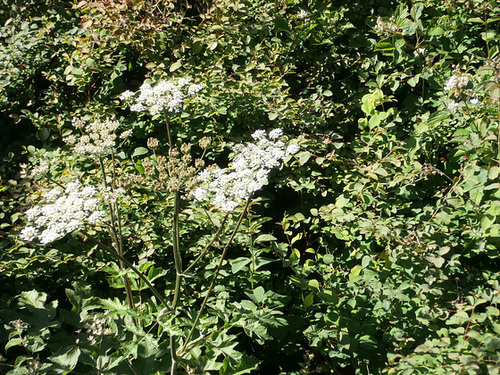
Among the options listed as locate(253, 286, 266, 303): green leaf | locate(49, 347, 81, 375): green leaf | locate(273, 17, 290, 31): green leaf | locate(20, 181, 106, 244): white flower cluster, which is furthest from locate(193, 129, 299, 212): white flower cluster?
locate(273, 17, 290, 31): green leaf

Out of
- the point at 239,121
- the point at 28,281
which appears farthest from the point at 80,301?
the point at 239,121

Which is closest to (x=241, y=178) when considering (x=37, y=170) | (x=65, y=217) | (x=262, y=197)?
(x=65, y=217)

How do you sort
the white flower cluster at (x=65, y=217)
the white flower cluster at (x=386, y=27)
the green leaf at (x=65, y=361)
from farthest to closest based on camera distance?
the white flower cluster at (x=386, y=27) < the green leaf at (x=65, y=361) < the white flower cluster at (x=65, y=217)

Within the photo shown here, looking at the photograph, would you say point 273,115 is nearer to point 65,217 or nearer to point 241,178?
point 241,178

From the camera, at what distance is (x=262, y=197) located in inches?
107

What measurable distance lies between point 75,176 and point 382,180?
1.77m

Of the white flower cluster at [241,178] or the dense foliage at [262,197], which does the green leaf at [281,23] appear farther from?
the white flower cluster at [241,178]

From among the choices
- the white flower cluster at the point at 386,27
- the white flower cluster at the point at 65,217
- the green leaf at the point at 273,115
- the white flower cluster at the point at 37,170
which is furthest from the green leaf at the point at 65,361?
the white flower cluster at the point at 386,27

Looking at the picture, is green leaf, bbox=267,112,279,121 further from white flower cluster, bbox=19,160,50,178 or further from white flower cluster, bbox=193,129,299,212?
white flower cluster, bbox=19,160,50,178

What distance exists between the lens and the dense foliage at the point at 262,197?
6.25 ft

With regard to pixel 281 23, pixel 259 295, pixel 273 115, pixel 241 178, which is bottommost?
pixel 259 295

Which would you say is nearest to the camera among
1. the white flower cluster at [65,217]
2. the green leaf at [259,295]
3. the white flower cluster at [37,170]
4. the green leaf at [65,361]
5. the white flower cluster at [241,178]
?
the white flower cluster at [65,217]

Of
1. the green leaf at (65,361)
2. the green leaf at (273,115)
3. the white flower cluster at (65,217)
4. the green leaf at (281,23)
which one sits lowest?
the green leaf at (65,361)

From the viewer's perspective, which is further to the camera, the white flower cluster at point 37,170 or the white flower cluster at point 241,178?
the white flower cluster at point 37,170
